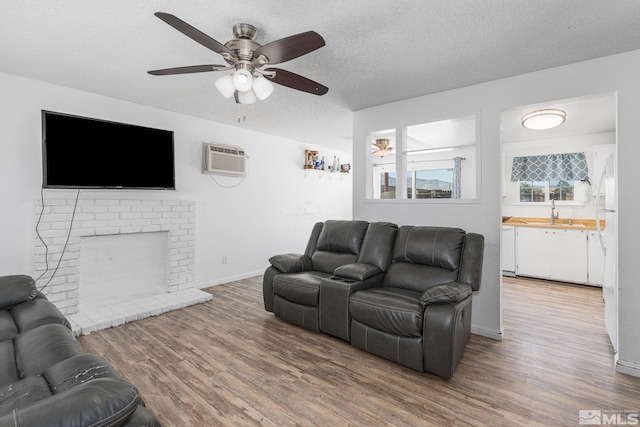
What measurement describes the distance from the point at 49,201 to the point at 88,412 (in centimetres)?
321

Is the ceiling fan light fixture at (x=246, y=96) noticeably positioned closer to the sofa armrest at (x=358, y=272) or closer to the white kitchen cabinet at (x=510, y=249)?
the sofa armrest at (x=358, y=272)

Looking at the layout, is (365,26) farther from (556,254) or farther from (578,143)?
(578,143)

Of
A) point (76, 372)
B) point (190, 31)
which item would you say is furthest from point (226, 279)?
point (190, 31)

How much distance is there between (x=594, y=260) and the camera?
4.42m

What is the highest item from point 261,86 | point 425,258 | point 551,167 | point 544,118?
point 544,118

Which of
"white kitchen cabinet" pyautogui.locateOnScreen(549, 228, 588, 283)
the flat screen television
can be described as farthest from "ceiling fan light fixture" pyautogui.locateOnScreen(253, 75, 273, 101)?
"white kitchen cabinet" pyautogui.locateOnScreen(549, 228, 588, 283)

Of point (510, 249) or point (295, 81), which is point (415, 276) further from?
point (510, 249)

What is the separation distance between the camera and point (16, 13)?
1.94 meters

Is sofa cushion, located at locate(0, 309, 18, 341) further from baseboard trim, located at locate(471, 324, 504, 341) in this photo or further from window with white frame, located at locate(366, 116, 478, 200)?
baseboard trim, located at locate(471, 324, 504, 341)

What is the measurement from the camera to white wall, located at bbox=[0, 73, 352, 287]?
295cm

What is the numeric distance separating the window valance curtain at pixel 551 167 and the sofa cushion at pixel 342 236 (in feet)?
12.5

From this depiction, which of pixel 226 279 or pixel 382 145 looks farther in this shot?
pixel 382 145

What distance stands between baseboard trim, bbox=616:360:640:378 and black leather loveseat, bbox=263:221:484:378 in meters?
1.03

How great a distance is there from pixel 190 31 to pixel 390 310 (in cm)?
222
